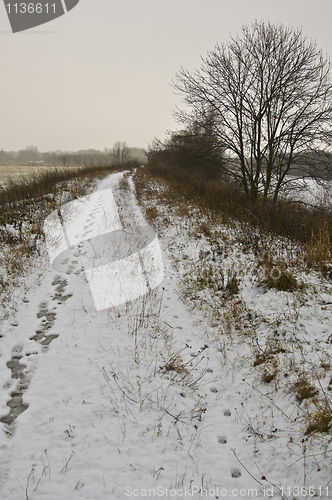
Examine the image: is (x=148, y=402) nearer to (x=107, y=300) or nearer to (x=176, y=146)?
(x=107, y=300)

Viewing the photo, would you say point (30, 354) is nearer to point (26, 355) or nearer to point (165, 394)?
point (26, 355)

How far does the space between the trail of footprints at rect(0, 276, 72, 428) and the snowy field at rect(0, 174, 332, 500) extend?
0.02 meters

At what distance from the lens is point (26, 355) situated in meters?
3.58

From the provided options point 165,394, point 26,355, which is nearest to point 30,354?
point 26,355

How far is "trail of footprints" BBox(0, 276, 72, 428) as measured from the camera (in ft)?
9.01

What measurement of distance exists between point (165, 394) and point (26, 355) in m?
2.06

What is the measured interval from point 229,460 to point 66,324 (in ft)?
9.94

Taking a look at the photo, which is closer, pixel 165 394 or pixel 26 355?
pixel 165 394

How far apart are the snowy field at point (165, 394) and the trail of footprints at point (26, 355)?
2cm

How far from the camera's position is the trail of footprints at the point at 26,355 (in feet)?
9.01

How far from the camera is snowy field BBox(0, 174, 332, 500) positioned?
2.16 meters

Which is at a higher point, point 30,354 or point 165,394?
point 30,354

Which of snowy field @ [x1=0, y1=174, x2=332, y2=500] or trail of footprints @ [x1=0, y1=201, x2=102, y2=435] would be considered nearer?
snowy field @ [x1=0, y1=174, x2=332, y2=500]

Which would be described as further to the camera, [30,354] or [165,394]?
[30,354]
